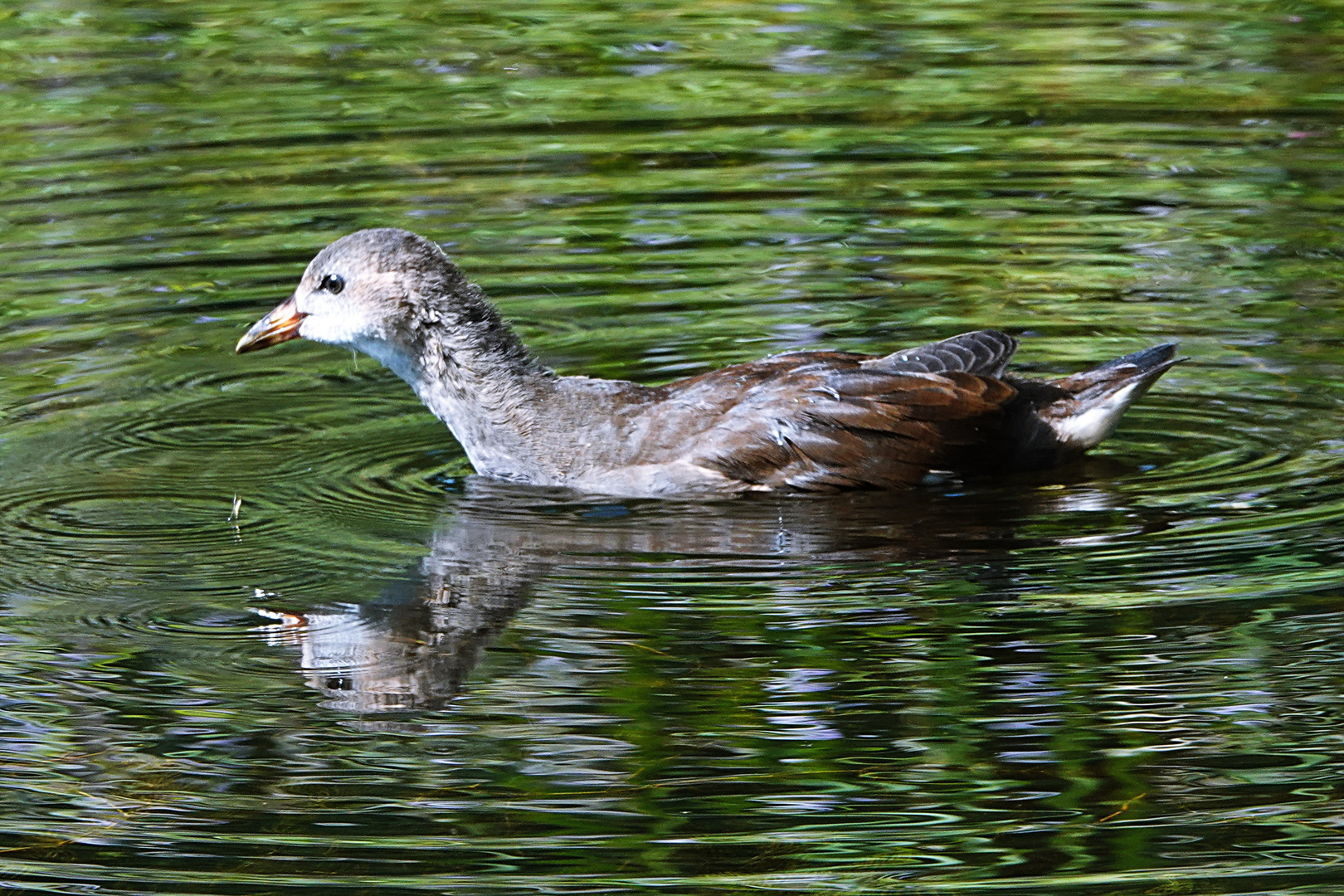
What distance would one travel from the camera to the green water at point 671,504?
466 cm

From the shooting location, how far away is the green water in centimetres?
466

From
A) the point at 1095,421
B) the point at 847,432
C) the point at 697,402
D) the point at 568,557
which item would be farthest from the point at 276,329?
the point at 1095,421

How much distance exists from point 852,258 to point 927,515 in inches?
111

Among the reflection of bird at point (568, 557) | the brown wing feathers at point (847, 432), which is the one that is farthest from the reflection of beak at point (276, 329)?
the brown wing feathers at point (847, 432)

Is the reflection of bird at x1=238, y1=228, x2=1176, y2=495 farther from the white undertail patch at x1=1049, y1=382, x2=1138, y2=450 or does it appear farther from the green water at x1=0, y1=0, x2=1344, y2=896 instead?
the green water at x1=0, y1=0, x2=1344, y2=896

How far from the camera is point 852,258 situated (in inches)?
364

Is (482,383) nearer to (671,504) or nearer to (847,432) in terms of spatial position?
(671,504)

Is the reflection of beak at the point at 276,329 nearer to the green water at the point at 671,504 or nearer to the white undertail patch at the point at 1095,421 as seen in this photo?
the green water at the point at 671,504

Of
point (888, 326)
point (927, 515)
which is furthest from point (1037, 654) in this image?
point (888, 326)

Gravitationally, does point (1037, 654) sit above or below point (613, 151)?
below

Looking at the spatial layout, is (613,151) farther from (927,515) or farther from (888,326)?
(927,515)

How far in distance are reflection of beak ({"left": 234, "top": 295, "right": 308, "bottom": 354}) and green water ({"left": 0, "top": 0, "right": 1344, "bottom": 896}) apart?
368 millimetres

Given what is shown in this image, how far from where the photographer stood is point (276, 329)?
739 centimetres

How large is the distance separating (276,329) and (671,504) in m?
1.59
